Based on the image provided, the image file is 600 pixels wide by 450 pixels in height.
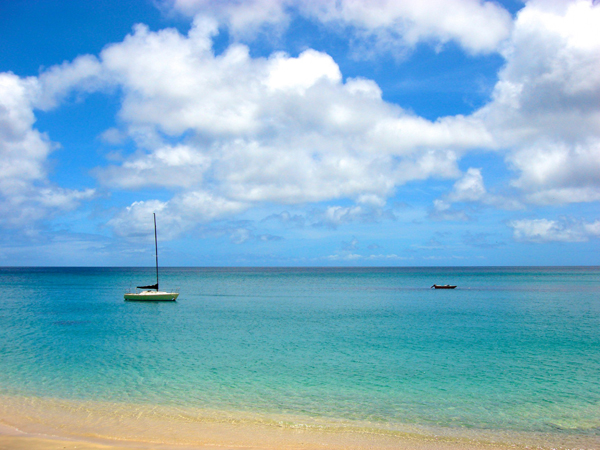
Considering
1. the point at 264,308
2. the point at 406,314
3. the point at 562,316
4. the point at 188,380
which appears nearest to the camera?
the point at 188,380

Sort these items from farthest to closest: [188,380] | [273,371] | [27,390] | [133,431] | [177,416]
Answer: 1. [273,371]
2. [188,380]
3. [27,390]
4. [177,416]
5. [133,431]

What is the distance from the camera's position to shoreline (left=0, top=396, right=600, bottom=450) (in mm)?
13820

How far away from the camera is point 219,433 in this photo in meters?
14.9

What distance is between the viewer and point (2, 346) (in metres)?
29.5

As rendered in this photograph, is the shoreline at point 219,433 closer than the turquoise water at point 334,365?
Yes

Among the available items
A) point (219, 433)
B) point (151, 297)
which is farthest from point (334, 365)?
point (151, 297)

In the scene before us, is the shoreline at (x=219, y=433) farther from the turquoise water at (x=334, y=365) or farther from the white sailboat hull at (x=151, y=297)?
the white sailboat hull at (x=151, y=297)

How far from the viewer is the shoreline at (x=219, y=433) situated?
45.3 feet

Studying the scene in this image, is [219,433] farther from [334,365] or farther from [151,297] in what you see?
[151,297]

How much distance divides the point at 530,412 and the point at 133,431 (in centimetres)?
1458

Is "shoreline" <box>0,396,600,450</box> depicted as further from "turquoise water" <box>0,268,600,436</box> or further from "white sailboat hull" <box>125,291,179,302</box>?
"white sailboat hull" <box>125,291,179,302</box>

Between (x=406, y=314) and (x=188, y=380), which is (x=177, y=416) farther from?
(x=406, y=314)

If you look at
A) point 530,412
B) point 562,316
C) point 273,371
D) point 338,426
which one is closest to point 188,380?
point 273,371

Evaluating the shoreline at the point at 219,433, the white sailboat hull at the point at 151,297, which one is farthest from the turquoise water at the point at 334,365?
the white sailboat hull at the point at 151,297
